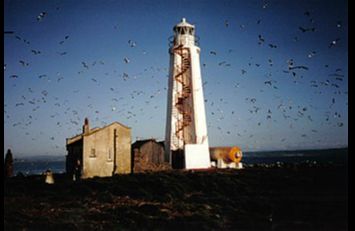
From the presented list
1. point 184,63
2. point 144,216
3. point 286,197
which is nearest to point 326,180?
point 286,197

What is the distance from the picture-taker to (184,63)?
24969mm

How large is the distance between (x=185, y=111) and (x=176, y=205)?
1221 centimetres

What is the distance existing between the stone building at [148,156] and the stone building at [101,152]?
592 mm

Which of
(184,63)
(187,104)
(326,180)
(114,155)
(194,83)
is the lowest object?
(326,180)

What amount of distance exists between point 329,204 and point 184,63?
1480cm

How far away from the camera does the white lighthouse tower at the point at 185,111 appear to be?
23.8 metres

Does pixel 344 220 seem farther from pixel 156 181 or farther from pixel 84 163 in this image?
pixel 84 163

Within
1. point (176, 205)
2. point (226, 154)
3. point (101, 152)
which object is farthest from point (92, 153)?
point (226, 154)

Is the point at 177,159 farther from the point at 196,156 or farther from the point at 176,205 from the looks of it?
the point at 176,205

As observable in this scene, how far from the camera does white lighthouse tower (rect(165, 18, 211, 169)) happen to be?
78.2ft

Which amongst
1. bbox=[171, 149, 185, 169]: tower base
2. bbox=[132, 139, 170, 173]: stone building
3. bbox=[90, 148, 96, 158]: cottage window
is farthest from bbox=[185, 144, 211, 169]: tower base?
bbox=[90, 148, 96, 158]: cottage window

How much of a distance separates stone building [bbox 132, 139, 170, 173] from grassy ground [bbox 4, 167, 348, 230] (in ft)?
12.3

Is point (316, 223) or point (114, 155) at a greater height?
point (114, 155)

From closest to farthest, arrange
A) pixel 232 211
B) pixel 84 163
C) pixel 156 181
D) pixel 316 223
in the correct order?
pixel 316 223 < pixel 232 211 < pixel 156 181 < pixel 84 163
